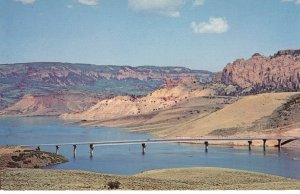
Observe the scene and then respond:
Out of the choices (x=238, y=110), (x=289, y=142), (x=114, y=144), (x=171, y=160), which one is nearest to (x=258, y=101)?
(x=238, y=110)

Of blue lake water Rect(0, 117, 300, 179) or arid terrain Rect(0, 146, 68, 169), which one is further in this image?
arid terrain Rect(0, 146, 68, 169)

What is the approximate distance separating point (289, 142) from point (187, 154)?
30286 millimetres

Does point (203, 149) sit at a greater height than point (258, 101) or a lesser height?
lesser

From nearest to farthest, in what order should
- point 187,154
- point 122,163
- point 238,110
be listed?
point 122,163 < point 187,154 < point 238,110

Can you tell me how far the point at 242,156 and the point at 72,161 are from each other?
3165cm

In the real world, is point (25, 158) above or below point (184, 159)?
above

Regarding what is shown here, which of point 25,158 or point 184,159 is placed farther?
point 184,159

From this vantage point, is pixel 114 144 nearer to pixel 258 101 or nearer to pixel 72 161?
pixel 72 161

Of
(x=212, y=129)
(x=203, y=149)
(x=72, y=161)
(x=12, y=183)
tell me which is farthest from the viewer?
(x=212, y=129)

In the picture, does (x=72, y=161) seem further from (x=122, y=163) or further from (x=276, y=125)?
(x=276, y=125)

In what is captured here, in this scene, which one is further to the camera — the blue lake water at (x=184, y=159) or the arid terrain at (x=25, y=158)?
the arid terrain at (x=25, y=158)

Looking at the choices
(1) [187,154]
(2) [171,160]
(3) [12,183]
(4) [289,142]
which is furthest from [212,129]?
(3) [12,183]

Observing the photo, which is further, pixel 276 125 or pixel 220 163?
pixel 276 125

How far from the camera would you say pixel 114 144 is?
136 meters
